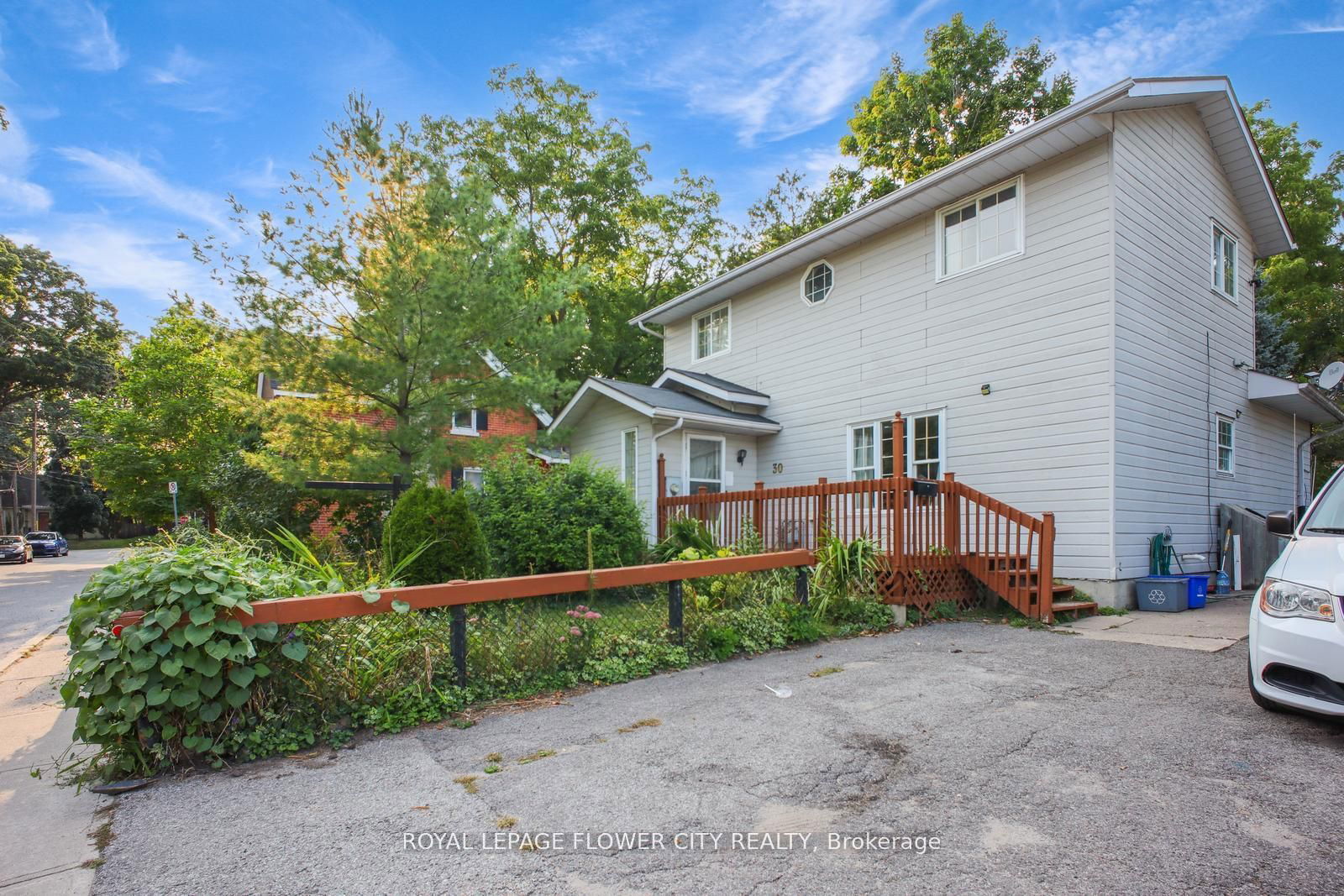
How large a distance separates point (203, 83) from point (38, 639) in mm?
7104

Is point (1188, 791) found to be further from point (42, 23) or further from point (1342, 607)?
point (42, 23)

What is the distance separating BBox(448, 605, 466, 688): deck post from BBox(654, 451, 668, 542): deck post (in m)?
6.64

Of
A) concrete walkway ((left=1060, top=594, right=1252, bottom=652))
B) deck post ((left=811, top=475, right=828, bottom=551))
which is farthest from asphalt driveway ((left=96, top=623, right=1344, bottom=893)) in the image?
deck post ((left=811, top=475, right=828, bottom=551))

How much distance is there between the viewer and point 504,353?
34.7ft

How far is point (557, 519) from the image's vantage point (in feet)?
28.1

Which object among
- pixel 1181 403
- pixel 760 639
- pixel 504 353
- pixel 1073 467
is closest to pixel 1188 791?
pixel 760 639

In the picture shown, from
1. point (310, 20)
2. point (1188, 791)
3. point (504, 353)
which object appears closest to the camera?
point (1188, 791)

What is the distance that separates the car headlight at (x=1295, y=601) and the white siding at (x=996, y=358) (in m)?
4.77

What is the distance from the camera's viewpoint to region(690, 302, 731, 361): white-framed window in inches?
570

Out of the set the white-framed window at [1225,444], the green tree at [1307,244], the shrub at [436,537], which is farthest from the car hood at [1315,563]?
the green tree at [1307,244]

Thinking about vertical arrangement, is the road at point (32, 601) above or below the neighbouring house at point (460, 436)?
below

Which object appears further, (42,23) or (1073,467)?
(1073,467)

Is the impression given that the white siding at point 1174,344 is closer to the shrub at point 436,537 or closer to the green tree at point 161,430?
the shrub at point 436,537

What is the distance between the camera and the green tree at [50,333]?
29406mm
